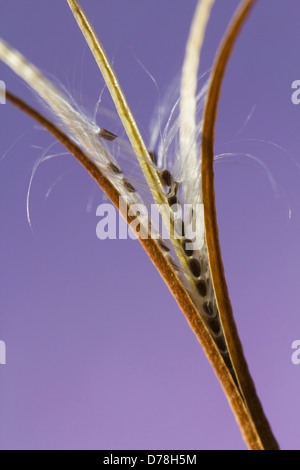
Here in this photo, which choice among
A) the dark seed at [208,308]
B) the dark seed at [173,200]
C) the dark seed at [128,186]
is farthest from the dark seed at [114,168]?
the dark seed at [208,308]

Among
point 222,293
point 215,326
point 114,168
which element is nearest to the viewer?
point 222,293

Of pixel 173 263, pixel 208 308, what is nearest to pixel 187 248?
pixel 173 263

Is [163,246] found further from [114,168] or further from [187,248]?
[114,168]

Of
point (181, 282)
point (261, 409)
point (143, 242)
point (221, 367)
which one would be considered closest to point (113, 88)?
point (143, 242)

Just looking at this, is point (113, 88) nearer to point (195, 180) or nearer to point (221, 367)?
point (195, 180)

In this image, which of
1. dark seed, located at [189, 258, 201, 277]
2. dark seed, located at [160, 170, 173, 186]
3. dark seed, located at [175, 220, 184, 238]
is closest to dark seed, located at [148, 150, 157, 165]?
dark seed, located at [160, 170, 173, 186]

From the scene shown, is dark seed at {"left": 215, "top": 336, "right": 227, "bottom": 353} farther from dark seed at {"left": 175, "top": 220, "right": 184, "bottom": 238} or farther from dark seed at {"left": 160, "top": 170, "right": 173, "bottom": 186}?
dark seed at {"left": 160, "top": 170, "right": 173, "bottom": 186}
